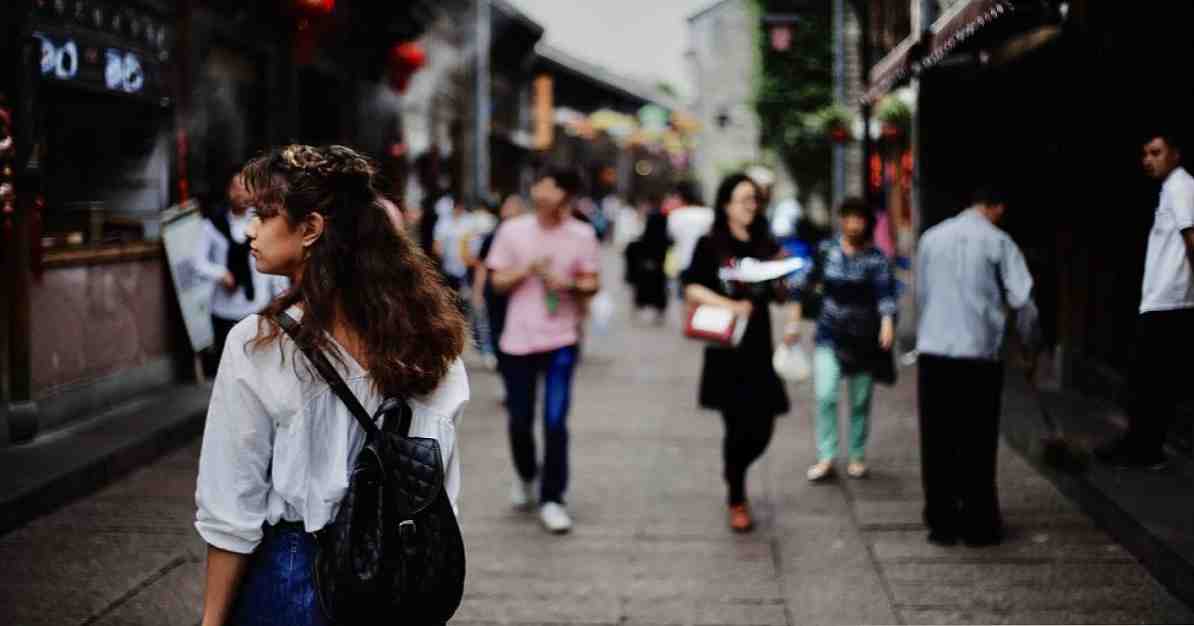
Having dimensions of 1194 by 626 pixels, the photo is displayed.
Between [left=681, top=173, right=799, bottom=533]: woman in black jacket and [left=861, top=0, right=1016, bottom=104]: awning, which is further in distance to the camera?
[left=861, top=0, right=1016, bottom=104]: awning

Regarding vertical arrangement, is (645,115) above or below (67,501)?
above

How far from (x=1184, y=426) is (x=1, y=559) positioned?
620 cm

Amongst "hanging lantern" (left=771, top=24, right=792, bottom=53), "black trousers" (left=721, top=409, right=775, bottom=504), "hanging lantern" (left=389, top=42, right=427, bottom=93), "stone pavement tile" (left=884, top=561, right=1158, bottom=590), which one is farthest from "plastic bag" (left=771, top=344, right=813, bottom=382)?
"hanging lantern" (left=771, top=24, right=792, bottom=53)

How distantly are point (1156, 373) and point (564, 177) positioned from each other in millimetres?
3242

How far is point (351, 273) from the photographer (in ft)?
8.89

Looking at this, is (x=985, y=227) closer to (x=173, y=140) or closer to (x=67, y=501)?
(x=67, y=501)

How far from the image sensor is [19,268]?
328 inches

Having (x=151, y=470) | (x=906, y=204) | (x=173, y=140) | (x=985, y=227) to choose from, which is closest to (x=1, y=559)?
(x=151, y=470)

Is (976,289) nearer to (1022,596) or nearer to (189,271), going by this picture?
(1022,596)

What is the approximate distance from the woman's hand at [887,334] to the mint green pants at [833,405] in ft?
0.70

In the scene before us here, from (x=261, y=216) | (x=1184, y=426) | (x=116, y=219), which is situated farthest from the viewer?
(x=116, y=219)

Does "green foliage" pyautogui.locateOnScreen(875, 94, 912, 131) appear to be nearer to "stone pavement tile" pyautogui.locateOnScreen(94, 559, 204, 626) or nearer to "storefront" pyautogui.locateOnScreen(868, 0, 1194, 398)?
"storefront" pyautogui.locateOnScreen(868, 0, 1194, 398)

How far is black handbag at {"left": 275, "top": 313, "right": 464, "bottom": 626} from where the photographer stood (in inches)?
100

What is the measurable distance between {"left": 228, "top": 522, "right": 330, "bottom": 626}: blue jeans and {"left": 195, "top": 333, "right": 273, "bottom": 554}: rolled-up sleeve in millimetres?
48
